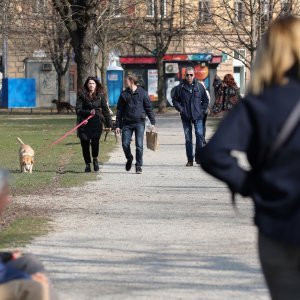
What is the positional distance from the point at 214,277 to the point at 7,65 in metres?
56.3

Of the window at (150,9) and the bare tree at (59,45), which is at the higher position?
the window at (150,9)

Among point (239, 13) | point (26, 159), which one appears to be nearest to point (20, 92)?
point (239, 13)

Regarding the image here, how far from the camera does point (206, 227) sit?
10578mm

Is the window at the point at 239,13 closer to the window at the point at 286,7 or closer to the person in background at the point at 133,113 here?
the window at the point at 286,7

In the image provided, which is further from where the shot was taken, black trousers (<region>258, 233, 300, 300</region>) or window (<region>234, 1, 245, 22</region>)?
window (<region>234, 1, 245, 22</region>)

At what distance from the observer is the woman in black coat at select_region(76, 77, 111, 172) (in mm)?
17328

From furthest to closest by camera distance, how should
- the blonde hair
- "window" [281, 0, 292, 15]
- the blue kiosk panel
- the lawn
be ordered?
the blue kiosk panel < "window" [281, 0, 292, 15] < the lawn < the blonde hair

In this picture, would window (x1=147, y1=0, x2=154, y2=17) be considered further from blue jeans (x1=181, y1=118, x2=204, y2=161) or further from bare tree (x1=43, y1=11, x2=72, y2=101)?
blue jeans (x1=181, y1=118, x2=204, y2=161)

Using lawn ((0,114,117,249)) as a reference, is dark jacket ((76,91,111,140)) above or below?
above

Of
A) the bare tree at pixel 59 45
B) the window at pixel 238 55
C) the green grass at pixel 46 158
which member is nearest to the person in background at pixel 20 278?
the green grass at pixel 46 158

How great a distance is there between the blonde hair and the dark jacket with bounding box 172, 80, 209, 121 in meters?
14.5

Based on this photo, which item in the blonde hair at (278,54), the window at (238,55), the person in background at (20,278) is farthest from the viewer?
the window at (238,55)

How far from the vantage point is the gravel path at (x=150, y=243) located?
24.3 feet

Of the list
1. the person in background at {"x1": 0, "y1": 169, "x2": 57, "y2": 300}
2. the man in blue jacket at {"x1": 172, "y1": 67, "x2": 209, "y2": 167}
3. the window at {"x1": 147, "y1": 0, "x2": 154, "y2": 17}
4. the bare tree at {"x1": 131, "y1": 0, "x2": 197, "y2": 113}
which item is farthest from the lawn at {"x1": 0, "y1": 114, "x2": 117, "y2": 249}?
the window at {"x1": 147, "y1": 0, "x2": 154, "y2": 17}
